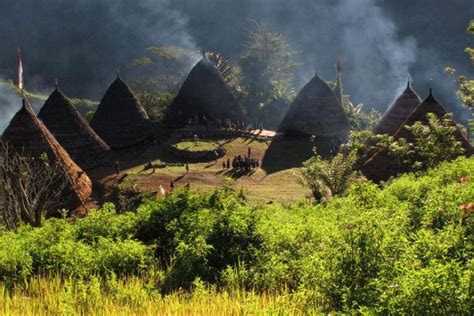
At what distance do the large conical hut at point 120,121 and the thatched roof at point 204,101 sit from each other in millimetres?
2853

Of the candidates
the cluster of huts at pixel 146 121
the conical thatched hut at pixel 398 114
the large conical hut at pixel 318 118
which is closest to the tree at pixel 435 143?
the cluster of huts at pixel 146 121

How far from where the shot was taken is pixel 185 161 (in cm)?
2714

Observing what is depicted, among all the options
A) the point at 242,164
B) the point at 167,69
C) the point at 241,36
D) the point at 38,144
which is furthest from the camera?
the point at 241,36

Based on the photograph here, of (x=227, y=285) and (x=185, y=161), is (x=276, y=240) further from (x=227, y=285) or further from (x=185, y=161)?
(x=185, y=161)

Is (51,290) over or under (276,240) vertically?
under

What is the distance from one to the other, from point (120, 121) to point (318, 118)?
10672 mm

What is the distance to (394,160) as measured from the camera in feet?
53.9

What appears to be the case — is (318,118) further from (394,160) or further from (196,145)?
(394,160)

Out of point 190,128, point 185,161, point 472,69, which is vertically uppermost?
point 472,69

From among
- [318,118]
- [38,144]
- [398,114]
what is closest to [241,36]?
[318,118]

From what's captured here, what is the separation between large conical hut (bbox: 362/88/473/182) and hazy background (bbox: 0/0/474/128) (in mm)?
46256

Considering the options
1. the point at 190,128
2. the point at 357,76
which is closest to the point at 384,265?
the point at 190,128

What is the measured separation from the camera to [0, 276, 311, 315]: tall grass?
6.48 m

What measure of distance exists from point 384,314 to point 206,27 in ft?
247
